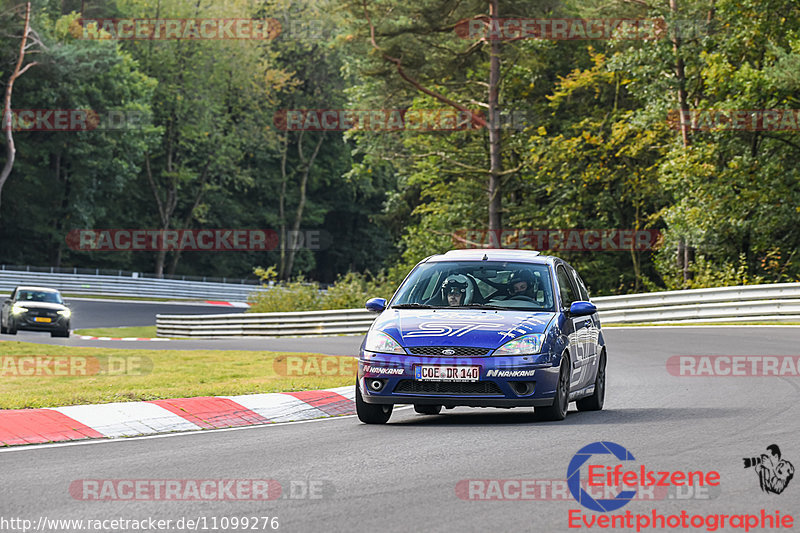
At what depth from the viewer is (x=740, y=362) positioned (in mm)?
18172

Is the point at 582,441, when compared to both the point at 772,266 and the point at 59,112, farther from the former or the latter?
the point at 59,112

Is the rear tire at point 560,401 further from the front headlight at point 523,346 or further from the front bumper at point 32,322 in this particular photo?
the front bumper at point 32,322

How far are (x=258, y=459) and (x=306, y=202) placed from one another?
78.8 metres

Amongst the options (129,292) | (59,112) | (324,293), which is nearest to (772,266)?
(324,293)

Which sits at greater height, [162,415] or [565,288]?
[565,288]

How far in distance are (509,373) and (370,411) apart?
144cm

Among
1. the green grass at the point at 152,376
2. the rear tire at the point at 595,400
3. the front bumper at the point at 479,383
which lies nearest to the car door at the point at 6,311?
the green grass at the point at 152,376

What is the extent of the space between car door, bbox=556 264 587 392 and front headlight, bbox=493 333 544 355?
2.36 feet

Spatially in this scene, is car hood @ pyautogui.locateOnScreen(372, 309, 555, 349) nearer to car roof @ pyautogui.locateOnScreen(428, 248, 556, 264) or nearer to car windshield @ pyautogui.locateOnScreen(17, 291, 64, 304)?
car roof @ pyautogui.locateOnScreen(428, 248, 556, 264)

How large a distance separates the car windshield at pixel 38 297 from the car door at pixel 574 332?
24.8 metres

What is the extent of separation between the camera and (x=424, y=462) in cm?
838

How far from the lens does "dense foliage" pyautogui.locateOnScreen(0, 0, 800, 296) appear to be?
34531 mm

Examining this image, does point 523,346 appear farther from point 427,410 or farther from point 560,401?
point 427,410

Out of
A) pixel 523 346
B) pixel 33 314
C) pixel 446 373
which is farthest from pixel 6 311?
pixel 523 346
